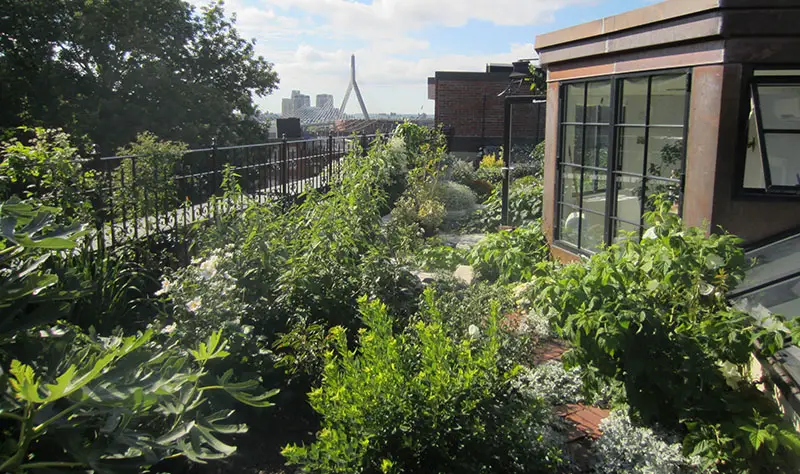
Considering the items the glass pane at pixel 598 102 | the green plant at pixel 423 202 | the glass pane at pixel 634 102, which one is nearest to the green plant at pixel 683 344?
the glass pane at pixel 634 102

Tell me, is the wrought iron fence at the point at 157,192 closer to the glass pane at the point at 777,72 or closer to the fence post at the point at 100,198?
the fence post at the point at 100,198

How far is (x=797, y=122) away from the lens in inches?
163

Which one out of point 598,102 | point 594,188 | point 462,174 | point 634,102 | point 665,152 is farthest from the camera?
point 462,174

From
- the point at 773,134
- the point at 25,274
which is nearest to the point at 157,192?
the point at 25,274

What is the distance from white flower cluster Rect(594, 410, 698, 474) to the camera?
9.04 feet

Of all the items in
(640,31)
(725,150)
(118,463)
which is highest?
(640,31)

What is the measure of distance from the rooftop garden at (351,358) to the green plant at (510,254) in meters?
0.61

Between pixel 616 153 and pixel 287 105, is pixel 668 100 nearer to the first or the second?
pixel 616 153

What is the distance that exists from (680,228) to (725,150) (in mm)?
827

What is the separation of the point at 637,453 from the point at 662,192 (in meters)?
2.62

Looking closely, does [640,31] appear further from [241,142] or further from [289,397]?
[241,142]

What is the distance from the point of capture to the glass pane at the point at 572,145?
590 centimetres

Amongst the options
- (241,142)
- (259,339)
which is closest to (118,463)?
(259,339)

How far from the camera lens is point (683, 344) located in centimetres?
287
